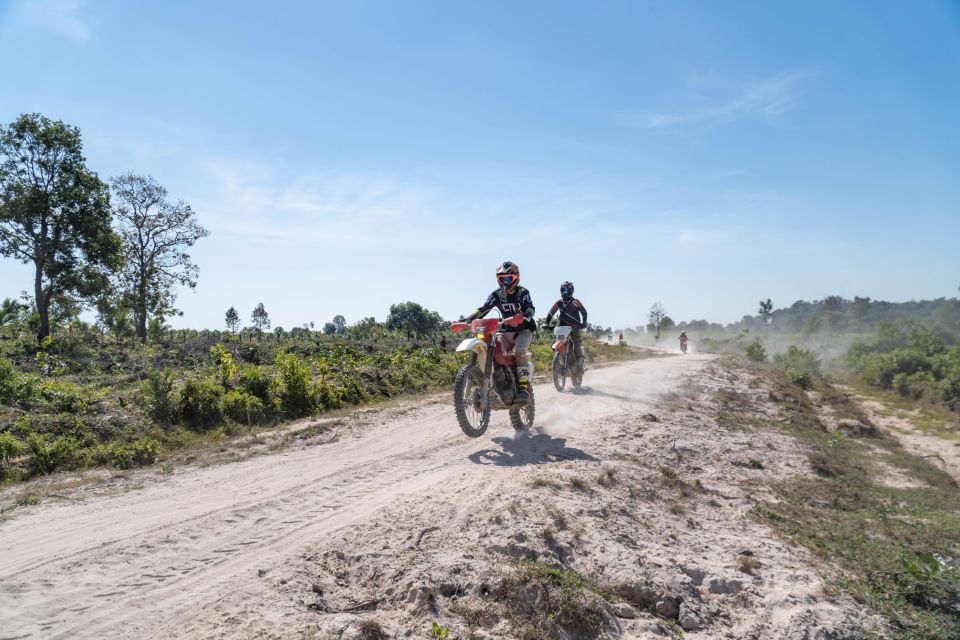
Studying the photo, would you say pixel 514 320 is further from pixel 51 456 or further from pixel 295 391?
pixel 51 456

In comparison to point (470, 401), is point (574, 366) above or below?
above

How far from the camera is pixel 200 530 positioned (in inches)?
208

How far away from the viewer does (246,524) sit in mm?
5473

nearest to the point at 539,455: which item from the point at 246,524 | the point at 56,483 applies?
the point at 246,524

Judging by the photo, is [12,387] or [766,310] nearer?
[12,387]

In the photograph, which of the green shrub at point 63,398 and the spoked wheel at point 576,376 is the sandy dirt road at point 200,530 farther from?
the spoked wheel at point 576,376

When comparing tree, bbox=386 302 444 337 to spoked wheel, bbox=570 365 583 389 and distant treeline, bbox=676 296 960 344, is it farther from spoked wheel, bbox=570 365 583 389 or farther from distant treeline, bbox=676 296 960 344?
distant treeline, bbox=676 296 960 344

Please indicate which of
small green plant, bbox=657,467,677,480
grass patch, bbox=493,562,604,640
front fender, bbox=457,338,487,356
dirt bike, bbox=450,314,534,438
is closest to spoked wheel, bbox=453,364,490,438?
dirt bike, bbox=450,314,534,438

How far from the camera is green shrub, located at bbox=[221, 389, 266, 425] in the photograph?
466 inches

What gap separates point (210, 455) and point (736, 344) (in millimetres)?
64544

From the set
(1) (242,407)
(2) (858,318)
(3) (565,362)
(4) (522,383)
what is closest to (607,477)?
(4) (522,383)

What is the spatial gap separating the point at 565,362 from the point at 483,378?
22.1ft

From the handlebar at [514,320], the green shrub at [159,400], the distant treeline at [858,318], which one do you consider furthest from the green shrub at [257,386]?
the distant treeline at [858,318]

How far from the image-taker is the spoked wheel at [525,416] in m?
9.35
